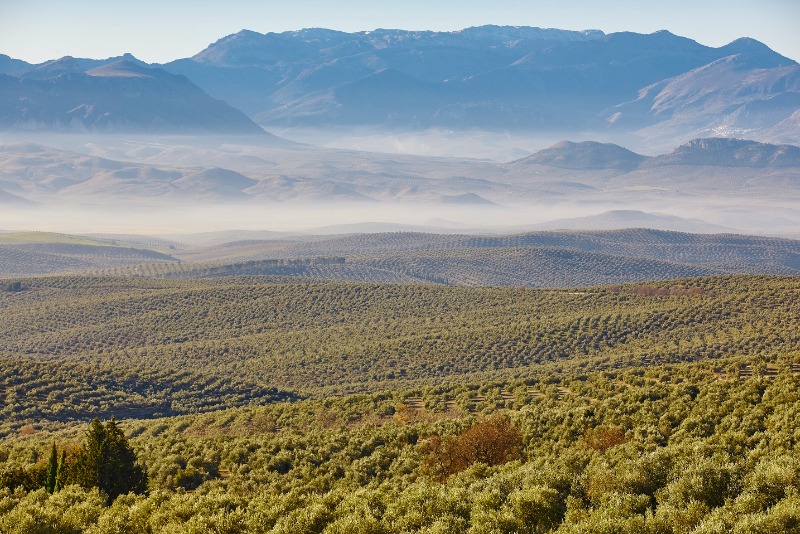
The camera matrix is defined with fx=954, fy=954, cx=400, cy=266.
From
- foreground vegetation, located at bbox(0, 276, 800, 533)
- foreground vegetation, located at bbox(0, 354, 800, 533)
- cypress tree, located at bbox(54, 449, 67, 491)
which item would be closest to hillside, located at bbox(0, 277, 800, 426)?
foreground vegetation, located at bbox(0, 276, 800, 533)

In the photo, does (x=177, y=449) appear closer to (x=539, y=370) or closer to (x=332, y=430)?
(x=332, y=430)

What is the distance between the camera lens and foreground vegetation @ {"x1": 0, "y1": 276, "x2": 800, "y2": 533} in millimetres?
20797

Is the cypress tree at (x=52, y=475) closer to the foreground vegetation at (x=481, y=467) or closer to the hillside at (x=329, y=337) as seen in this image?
the foreground vegetation at (x=481, y=467)

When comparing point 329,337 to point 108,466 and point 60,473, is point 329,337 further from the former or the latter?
point 60,473

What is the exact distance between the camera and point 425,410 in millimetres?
39219

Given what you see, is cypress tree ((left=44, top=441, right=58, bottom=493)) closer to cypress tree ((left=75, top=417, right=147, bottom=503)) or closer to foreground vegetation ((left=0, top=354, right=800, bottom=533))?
cypress tree ((left=75, top=417, right=147, bottom=503))

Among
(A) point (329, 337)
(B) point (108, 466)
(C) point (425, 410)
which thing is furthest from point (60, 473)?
(A) point (329, 337)

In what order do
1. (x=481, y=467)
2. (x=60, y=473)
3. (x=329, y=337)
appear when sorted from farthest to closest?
(x=329, y=337) < (x=60, y=473) < (x=481, y=467)

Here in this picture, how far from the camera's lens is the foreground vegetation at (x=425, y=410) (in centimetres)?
2080

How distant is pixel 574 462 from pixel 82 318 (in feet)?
234

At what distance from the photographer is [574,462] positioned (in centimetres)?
2427

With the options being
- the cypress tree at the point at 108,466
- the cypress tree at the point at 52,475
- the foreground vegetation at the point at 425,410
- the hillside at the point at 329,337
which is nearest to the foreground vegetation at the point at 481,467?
the foreground vegetation at the point at 425,410

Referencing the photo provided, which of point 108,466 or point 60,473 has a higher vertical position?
point 108,466

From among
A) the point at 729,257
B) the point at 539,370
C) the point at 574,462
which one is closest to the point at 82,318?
the point at 539,370
